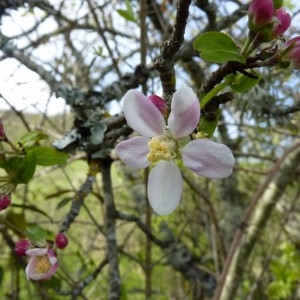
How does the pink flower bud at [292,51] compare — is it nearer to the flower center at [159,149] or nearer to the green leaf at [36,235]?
the flower center at [159,149]

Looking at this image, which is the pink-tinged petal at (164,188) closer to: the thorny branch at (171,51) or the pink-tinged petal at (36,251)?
the thorny branch at (171,51)

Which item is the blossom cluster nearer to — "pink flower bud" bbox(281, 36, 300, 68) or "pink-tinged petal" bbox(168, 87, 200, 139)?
"pink-tinged petal" bbox(168, 87, 200, 139)

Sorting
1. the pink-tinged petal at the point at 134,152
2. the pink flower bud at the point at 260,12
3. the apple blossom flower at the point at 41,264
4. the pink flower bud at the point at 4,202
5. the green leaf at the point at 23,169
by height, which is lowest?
the apple blossom flower at the point at 41,264

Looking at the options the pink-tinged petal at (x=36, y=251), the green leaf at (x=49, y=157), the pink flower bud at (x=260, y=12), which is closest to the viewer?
the pink flower bud at (x=260, y=12)

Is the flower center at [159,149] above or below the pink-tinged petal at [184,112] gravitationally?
below

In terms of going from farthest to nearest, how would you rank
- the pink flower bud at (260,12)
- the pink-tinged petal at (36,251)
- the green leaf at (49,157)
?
the green leaf at (49,157) → the pink-tinged petal at (36,251) → the pink flower bud at (260,12)

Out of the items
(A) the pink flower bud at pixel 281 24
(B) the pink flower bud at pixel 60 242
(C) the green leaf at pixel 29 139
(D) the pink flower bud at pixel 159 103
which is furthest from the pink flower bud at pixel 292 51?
(C) the green leaf at pixel 29 139

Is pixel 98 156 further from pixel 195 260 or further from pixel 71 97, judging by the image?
pixel 195 260

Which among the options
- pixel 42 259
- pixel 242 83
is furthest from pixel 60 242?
pixel 242 83

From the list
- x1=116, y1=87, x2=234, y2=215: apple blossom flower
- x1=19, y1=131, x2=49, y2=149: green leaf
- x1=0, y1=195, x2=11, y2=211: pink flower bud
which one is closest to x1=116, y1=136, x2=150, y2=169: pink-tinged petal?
x1=116, y1=87, x2=234, y2=215: apple blossom flower

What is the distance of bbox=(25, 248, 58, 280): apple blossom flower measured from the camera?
67 centimetres

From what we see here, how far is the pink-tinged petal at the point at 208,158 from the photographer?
1.66 ft

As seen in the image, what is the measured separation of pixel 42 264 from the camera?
68 cm

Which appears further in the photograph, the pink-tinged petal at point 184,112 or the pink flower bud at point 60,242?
the pink flower bud at point 60,242
